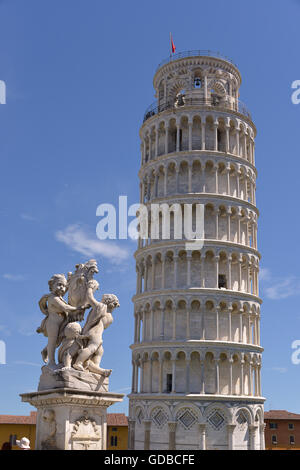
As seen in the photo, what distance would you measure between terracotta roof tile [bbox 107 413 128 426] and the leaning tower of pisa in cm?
2503

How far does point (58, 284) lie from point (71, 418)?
107 inches

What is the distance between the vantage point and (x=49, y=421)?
35.4ft

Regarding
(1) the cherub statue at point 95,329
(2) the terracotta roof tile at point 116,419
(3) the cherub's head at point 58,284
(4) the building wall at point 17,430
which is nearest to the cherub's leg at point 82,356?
(1) the cherub statue at point 95,329

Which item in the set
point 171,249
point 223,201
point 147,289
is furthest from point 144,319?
point 223,201

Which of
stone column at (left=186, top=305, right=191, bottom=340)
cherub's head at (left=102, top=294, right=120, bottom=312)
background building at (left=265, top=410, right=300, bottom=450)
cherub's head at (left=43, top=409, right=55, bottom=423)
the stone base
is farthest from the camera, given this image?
background building at (left=265, top=410, right=300, bottom=450)

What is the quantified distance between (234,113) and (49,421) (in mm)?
51960

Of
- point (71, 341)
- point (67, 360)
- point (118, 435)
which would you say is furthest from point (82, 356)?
point (118, 435)

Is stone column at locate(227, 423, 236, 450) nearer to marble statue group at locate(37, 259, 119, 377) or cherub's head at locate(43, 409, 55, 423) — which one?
marble statue group at locate(37, 259, 119, 377)

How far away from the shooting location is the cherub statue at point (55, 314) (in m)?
11.3

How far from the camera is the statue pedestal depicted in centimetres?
1046

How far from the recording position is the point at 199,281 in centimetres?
5334

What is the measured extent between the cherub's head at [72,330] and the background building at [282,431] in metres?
75.7

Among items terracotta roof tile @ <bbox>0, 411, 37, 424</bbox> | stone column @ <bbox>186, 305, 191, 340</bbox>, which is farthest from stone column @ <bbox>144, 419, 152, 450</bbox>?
terracotta roof tile @ <bbox>0, 411, 37, 424</bbox>

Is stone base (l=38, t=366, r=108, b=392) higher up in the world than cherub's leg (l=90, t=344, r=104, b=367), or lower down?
lower down
